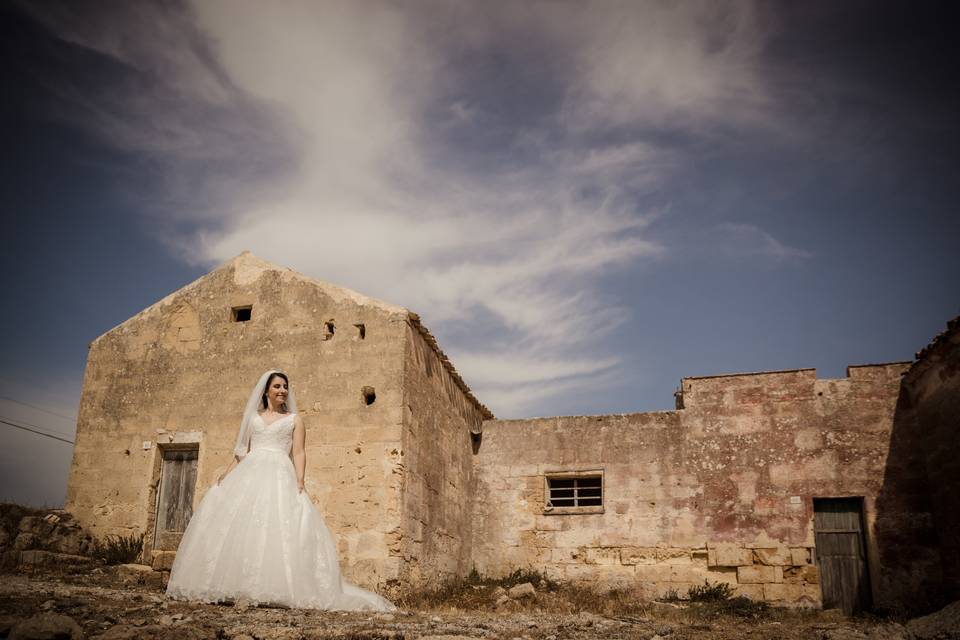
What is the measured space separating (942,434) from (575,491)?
6.24 meters

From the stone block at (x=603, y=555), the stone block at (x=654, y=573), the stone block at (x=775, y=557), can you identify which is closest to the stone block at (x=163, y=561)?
the stone block at (x=603, y=555)

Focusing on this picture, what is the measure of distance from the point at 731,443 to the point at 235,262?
944cm

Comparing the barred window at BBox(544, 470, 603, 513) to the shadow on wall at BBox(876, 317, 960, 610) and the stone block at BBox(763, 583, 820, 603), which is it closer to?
the stone block at BBox(763, 583, 820, 603)

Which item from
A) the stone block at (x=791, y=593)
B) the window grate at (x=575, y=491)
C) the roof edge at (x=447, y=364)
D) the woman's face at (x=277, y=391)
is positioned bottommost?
the stone block at (x=791, y=593)

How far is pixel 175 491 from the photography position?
10977mm

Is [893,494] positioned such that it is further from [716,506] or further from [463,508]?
[463,508]

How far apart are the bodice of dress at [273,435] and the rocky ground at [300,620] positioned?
1560 mm

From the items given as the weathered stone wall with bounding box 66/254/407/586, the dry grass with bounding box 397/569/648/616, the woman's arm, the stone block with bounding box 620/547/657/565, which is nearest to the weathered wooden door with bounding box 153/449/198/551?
the weathered stone wall with bounding box 66/254/407/586

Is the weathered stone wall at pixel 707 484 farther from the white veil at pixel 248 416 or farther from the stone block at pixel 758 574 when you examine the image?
the white veil at pixel 248 416

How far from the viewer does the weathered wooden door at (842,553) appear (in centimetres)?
1174

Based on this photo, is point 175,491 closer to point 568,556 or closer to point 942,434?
point 568,556

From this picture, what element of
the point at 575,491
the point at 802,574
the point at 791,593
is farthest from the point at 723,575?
the point at 575,491

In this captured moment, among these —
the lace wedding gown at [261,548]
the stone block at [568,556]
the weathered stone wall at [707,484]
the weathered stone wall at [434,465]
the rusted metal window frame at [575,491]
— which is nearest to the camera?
the lace wedding gown at [261,548]

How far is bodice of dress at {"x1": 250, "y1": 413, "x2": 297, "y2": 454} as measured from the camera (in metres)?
6.77
